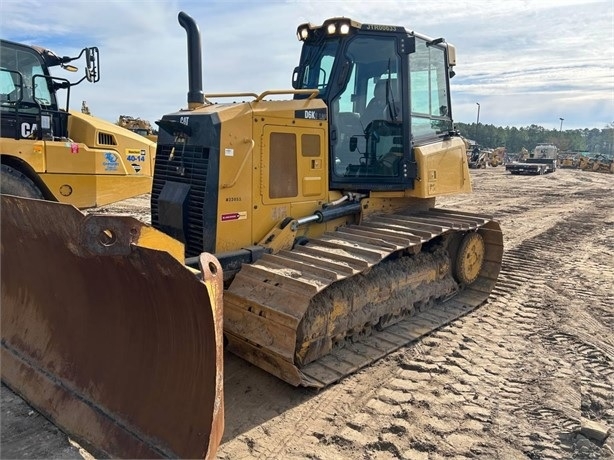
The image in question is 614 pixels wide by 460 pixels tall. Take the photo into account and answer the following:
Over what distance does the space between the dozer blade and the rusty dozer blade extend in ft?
3.33

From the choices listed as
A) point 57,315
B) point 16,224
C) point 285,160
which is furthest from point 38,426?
point 285,160

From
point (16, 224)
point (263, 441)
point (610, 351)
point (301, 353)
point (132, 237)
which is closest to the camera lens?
point (132, 237)

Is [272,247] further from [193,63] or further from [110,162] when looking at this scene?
[110,162]

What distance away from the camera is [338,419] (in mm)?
3400

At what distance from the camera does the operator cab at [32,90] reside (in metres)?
7.69

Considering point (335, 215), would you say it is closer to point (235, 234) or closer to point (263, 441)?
point (235, 234)

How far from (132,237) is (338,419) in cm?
187

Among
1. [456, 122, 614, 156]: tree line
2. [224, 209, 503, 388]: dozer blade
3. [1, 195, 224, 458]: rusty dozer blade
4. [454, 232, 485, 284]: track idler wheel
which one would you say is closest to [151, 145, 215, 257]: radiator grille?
[224, 209, 503, 388]: dozer blade

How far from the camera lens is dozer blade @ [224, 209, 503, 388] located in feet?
12.2

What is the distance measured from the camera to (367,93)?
509 centimetres

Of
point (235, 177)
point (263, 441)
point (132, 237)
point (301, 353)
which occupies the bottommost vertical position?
point (263, 441)

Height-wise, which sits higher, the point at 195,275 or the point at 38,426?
the point at 195,275

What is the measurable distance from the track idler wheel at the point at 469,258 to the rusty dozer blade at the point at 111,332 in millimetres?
3976

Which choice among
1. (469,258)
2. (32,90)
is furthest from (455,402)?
(32,90)
